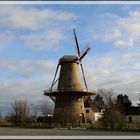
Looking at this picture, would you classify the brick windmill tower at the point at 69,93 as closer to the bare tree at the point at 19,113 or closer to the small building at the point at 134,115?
the bare tree at the point at 19,113

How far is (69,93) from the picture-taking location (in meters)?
57.4

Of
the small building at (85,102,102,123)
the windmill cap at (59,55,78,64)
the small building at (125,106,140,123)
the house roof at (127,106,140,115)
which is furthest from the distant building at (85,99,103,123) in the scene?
the windmill cap at (59,55,78,64)

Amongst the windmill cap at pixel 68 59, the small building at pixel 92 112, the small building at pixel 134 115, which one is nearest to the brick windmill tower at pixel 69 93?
the windmill cap at pixel 68 59

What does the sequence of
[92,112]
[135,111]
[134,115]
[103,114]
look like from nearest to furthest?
1. [103,114]
2. [92,112]
3. [134,115]
4. [135,111]

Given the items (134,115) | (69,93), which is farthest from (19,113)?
(134,115)

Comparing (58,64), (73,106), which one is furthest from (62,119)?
(58,64)

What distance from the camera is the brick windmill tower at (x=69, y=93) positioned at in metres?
57.2

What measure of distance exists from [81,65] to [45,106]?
22301 mm

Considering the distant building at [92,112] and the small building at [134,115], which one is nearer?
the distant building at [92,112]

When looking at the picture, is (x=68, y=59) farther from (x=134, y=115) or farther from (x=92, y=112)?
(x=134, y=115)

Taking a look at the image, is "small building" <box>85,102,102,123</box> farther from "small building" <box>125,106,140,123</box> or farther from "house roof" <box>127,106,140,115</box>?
"house roof" <box>127,106,140,115</box>

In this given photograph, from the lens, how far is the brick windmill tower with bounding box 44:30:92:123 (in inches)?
2253

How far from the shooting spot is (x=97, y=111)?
9531 cm

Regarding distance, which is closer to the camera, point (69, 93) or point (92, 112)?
point (69, 93)
